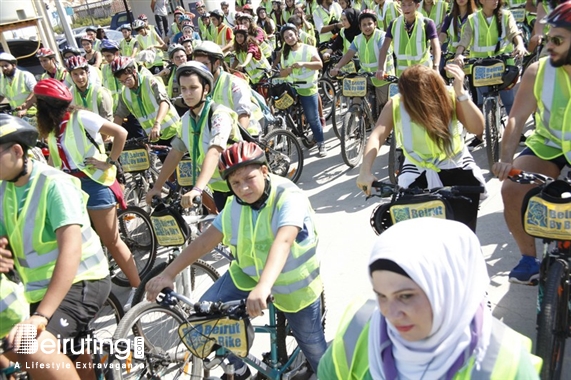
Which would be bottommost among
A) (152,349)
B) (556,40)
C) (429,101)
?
(152,349)

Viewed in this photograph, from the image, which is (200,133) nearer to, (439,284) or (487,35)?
(439,284)

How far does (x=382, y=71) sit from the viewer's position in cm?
695

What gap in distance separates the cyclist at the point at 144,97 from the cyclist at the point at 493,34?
3.22 metres

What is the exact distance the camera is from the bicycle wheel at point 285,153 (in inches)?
263

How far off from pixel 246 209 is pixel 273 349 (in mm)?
844

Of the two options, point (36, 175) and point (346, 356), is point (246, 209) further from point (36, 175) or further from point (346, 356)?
point (346, 356)

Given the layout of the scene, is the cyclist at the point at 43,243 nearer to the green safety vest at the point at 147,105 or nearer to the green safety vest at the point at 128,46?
the green safety vest at the point at 147,105

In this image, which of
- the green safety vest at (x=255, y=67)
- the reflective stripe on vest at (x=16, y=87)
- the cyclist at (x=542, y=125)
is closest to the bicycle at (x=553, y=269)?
the cyclist at (x=542, y=125)

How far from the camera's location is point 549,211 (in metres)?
2.89

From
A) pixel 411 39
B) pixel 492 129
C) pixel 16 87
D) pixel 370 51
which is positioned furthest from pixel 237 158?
pixel 16 87

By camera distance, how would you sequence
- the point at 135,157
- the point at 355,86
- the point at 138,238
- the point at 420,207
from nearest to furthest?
the point at 420,207 < the point at 138,238 < the point at 135,157 < the point at 355,86

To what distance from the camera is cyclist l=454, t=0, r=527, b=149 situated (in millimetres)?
6492

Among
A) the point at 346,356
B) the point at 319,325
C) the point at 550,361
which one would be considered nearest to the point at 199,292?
the point at 319,325

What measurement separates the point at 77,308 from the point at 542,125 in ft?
9.46
